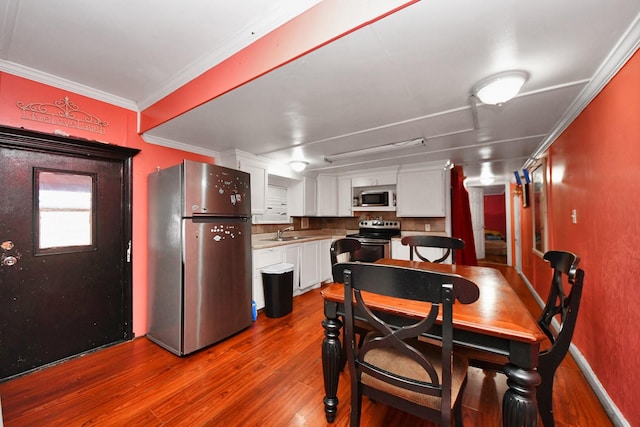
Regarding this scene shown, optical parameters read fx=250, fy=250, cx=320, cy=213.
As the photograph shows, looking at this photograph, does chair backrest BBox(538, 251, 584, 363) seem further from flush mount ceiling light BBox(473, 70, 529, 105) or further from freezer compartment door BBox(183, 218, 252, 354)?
freezer compartment door BBox(183, 218, 252, 354)

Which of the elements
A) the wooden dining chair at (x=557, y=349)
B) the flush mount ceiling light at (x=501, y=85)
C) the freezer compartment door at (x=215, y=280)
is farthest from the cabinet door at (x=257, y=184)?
the wooden dining chair at (x=557, y=349)

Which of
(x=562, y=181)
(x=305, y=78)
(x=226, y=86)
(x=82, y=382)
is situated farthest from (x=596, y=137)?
(x=82, y=382)

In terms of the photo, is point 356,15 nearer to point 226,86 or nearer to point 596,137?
point 226,86

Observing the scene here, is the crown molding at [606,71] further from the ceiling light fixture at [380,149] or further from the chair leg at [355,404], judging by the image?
the chair leg at [355,404]

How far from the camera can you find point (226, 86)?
5.62 feet

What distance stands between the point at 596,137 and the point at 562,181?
79 cm

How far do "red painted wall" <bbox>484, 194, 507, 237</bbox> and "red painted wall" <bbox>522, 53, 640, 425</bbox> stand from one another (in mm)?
7183

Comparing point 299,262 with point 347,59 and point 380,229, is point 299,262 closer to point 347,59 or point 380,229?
point 380,229

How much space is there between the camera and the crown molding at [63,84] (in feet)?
6.02

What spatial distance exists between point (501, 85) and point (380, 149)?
1.67 meters

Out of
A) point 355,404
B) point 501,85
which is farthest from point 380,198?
point 355,404

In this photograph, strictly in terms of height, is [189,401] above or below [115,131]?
below

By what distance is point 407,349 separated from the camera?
1057 millimetres

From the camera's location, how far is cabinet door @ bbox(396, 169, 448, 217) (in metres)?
4.05
